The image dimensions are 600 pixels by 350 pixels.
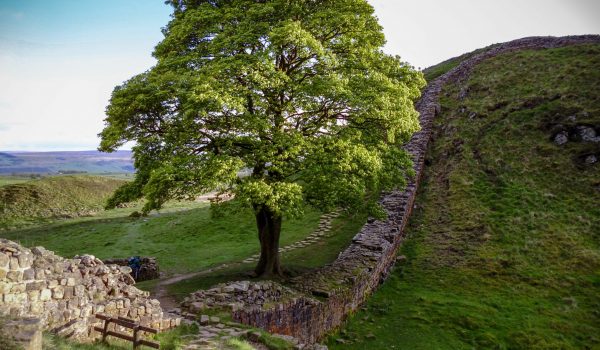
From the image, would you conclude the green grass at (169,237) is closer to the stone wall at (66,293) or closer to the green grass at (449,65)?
the stone wall at (66,293)

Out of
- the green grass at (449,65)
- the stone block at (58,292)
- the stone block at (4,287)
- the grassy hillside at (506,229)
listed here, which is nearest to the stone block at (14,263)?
the stone block at (4,287)

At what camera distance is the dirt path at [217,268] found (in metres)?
18.8

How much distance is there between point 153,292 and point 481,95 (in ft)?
136

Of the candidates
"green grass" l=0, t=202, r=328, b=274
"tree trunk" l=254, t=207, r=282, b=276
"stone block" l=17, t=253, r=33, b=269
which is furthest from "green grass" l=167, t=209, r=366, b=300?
"stone block" l=17, t=253, r=33, b=269

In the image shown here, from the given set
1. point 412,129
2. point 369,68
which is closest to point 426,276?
point 412,129

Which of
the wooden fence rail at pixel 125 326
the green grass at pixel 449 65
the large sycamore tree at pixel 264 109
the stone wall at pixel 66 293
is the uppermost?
the green grass at pixel 449 65

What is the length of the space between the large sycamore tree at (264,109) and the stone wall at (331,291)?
3.81 m

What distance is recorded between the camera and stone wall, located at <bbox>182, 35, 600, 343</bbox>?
54.6ft

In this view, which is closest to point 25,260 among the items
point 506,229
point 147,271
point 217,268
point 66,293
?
point 66,293

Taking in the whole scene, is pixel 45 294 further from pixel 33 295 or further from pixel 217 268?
pixel 217 268

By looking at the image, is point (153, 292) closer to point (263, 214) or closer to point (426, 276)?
point (263, 214)

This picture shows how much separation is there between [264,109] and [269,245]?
295 inches

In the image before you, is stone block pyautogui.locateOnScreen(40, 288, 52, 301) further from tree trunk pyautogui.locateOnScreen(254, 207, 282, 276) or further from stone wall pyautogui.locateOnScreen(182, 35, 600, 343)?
tree trunk pyautogui.locateOnScreen(254, 207, 282, 276)

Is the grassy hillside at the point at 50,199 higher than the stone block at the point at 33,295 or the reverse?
the reverse
